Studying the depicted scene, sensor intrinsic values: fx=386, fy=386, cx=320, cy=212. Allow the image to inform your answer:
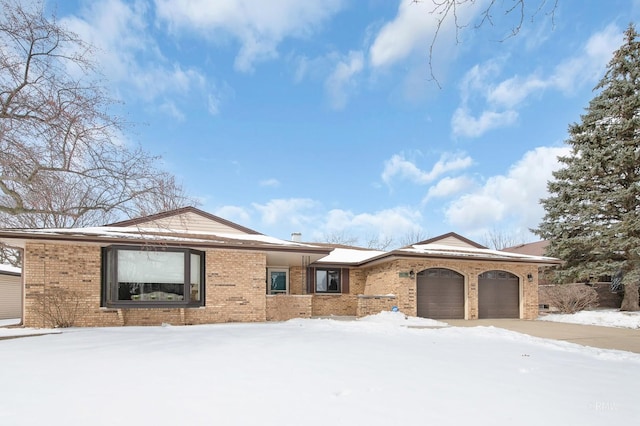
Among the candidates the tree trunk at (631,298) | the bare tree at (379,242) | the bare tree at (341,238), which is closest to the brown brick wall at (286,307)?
the tree trunk at (631,298)

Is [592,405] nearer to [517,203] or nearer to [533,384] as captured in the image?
[533,384]

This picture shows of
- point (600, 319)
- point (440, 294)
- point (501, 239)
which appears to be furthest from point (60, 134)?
point (501, 239)

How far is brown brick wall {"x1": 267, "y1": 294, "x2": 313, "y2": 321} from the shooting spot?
44.1 feet

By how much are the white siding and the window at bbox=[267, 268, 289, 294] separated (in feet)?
42.2

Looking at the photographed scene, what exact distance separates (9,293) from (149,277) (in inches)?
506

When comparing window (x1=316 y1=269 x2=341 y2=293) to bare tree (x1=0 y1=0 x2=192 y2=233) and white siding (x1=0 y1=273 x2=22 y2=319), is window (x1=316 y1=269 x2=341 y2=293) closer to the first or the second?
bare tree (x1=0 y1=0 x2=192 y2=233)

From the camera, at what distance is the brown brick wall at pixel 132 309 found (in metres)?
10.7

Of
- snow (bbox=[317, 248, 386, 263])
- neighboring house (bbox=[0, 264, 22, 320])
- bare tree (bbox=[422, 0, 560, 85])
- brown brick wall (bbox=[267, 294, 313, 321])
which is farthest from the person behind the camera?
neighboring house (bbox=[0, 264, 22, 320])

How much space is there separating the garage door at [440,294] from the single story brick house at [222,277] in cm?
4

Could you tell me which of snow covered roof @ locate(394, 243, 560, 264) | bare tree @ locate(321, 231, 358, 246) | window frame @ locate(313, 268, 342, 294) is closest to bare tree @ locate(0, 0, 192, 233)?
snow covered roof @ locate(394, 243, 560, 264)

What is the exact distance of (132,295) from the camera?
11391 millimetres

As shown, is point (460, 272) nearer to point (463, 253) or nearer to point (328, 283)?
point (463, 253)

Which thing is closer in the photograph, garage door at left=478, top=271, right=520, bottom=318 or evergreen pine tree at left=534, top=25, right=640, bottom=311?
garage door at left=478, top=271, right=520, bottom=318

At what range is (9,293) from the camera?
19.1 metres
